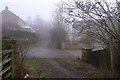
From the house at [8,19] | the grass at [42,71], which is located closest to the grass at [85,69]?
the grass at [42,71]

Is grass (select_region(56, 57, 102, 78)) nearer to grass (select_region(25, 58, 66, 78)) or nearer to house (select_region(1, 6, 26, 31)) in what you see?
grass (select_region(25, 58, 66, 78))

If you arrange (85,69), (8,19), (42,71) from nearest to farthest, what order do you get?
(8,19), (42,71), (85,69)

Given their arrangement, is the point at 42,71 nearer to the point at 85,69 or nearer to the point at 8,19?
the point at 85,69

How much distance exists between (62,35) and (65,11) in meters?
11.5

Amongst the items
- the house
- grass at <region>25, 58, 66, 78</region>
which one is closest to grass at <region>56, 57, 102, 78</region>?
grass at <region>25, 58, 66, 78</region>

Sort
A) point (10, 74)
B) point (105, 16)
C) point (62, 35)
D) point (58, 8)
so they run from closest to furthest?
point (10, 74) < point (105, 16) < point (58, 8) < point (62, 35)

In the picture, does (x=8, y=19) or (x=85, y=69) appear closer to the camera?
(x=8, y=19)

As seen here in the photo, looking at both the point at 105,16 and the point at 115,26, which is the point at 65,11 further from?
the point at 115,26

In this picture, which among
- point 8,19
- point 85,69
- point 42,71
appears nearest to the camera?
point 8,19

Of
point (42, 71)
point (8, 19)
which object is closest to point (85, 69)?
point (42, 71)

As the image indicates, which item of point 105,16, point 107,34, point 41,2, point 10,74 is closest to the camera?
point 10,74

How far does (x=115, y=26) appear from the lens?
3.96 m

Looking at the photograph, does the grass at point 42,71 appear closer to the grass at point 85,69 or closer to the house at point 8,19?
the grass at point 85,69

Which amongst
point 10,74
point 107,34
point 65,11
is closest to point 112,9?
point 107,34
